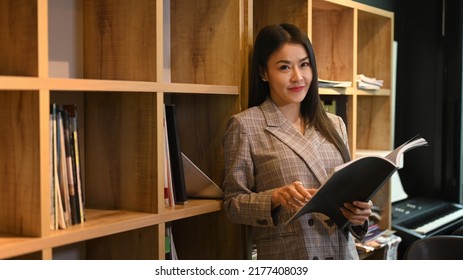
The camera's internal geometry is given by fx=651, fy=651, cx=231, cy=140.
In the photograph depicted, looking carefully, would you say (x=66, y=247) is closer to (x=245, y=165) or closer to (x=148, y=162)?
(x=148, y=162)

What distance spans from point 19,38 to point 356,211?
1.07 metres

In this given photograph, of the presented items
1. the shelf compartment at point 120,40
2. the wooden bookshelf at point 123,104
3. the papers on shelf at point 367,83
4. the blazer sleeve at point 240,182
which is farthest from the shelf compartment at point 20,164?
the papers on shelf at point 367,83

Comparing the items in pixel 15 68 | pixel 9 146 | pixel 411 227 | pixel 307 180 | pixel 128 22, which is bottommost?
pixel 411 227

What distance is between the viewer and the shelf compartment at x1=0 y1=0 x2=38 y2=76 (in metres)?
1.46

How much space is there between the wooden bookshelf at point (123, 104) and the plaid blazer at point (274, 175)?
107mm

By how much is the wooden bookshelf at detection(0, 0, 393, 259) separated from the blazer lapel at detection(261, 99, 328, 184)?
126 mm

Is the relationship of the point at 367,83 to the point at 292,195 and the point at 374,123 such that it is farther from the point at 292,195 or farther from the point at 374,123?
the point at 292,195

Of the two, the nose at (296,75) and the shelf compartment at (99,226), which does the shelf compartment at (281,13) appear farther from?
the shelf compartment at (99,226)

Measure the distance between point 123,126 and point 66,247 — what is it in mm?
403

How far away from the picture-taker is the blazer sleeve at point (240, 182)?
6.33ft

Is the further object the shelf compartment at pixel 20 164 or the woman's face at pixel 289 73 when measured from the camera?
the woman's face at pixel 289 73

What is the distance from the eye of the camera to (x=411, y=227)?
129 inches

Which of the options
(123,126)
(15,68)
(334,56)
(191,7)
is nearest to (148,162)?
(123,126)

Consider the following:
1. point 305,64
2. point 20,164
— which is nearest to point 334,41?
point 305,64
